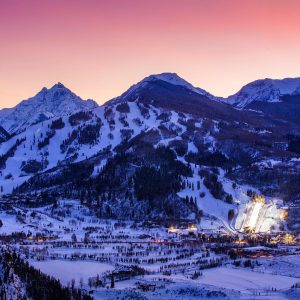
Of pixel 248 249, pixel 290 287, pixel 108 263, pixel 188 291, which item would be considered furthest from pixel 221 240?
pixel 188 291

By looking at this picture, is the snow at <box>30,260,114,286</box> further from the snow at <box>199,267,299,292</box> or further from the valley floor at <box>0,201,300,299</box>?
the snow at <box>199,267,299,292</box>

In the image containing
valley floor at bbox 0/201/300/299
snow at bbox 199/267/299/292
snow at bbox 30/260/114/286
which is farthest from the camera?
snow at bbox 30/260/114/286

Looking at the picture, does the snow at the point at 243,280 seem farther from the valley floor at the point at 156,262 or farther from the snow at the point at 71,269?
the snow at the point at 71,269

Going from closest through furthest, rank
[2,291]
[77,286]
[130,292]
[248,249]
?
1. [2,291]
2. [130,292]
3. [77,286]
4. [248,249]

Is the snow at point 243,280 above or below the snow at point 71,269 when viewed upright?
below

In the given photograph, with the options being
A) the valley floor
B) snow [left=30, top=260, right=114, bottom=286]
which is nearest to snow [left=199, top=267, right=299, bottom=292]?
the valley floor

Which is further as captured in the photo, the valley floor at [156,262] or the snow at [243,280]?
the snow at [243,280]

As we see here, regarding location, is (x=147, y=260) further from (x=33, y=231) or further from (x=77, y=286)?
(x=33, y=231)

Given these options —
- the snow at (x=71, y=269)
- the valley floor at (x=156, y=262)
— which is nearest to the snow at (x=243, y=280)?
the valley floor at (x=156, y=262)

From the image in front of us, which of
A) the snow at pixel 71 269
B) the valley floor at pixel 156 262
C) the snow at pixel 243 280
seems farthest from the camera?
the snow at pixel 71 269

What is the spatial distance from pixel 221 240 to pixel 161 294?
8143 cm

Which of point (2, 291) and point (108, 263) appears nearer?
point (2, 291)

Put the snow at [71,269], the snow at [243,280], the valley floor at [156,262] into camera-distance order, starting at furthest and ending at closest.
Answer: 1. the snow at [71,269]
2. the snow at [243,280]
3. the valley floor at [156,262]

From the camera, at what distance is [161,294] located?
9631cm
